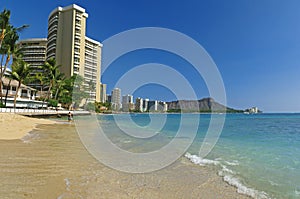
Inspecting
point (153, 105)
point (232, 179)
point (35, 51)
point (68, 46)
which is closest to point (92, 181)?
point (232, 179)

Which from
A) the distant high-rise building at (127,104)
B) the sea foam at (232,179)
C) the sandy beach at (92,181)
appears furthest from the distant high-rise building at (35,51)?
the sea foam at (232,179)

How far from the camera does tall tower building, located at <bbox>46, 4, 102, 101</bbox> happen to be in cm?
7356

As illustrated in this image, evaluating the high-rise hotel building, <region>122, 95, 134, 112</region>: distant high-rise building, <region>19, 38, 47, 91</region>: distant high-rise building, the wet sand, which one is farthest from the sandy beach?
<region>122, 95, 134, 112</region>: distant high-rise building

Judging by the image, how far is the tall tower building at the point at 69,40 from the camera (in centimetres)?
7356

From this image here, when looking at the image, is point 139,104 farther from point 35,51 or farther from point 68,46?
point 35,51

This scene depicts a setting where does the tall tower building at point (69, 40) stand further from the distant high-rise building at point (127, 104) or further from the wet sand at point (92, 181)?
the wet sand at point (92, 181)

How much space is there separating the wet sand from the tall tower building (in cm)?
7145

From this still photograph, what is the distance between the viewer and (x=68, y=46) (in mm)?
74062

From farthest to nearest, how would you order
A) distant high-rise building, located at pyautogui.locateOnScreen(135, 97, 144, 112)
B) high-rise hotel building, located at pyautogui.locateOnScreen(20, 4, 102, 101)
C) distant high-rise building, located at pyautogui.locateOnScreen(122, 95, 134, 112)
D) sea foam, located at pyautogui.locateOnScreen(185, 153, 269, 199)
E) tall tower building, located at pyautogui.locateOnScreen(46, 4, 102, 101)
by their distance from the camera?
1. distant high-rise building, located at pyautogui.locateOnScreen(135, 97, 144, 112)
2. distant high-rise building, located at pyautogui.locateOnScreen(122, 95, 134, 112)
3. high-rise hotel building, located at pyautogui.locateOnScreen(20, 4, 102, 101)
4. tall tower building, located at pyautogui.locateOnScreen(46, 4, 102, 101)
5. sea foam, located at pyautogui.locateOnScreen(185, 153, 269, 199)

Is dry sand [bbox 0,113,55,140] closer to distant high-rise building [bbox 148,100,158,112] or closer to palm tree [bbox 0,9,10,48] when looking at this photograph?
palm tree [bbox 0,9,10,48]

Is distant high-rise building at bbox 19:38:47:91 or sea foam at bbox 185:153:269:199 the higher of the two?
distant high-rise building at bbox 19:38:47:91

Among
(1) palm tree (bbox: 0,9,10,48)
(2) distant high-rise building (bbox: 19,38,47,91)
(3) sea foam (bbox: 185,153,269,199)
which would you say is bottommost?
(3) sea foam (bbox: 185,153,269,199)

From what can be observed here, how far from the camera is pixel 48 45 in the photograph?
8106 cm

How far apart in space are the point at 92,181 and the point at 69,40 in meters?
78.5
